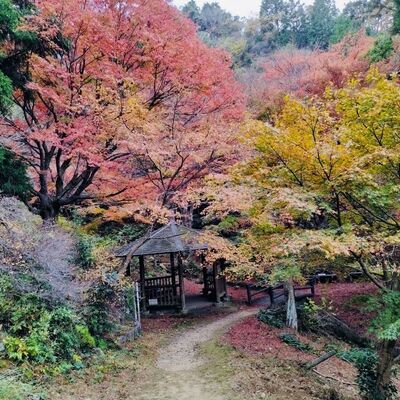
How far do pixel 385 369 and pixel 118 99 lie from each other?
860 cm

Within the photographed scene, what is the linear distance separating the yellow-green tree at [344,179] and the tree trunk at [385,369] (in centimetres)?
2

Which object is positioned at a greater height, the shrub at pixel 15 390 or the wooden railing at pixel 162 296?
the shrub at pixel 15 390

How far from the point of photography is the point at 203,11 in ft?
163

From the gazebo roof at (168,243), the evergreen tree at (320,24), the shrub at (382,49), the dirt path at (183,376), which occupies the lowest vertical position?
the dirt path at (183,376)

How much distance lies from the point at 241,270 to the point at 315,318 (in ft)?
16.6

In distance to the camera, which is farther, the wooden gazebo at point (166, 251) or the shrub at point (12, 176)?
the wooden gazebo at point (166, 251)

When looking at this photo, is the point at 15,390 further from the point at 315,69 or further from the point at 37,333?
the point at 315,69

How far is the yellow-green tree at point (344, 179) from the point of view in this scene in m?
5.95

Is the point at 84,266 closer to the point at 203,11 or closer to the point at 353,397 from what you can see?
the point at 353,397

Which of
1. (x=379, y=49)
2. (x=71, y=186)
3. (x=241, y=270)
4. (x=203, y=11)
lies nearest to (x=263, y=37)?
(x=203, y=11)

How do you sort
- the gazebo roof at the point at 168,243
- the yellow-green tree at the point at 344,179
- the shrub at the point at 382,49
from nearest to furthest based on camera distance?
the yellow-green tree at the point at 344,179 → the gazebo roof at the point at 168,243 → the shrub at the point at 382,49

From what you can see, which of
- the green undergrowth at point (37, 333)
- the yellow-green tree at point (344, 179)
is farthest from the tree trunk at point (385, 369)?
the green undergrowth at point (37, 333)

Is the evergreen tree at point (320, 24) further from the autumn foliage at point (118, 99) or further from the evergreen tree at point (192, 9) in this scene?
the autumn foliage at point (118, 99)

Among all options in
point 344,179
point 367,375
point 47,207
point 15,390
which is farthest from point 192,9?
point 15,390
